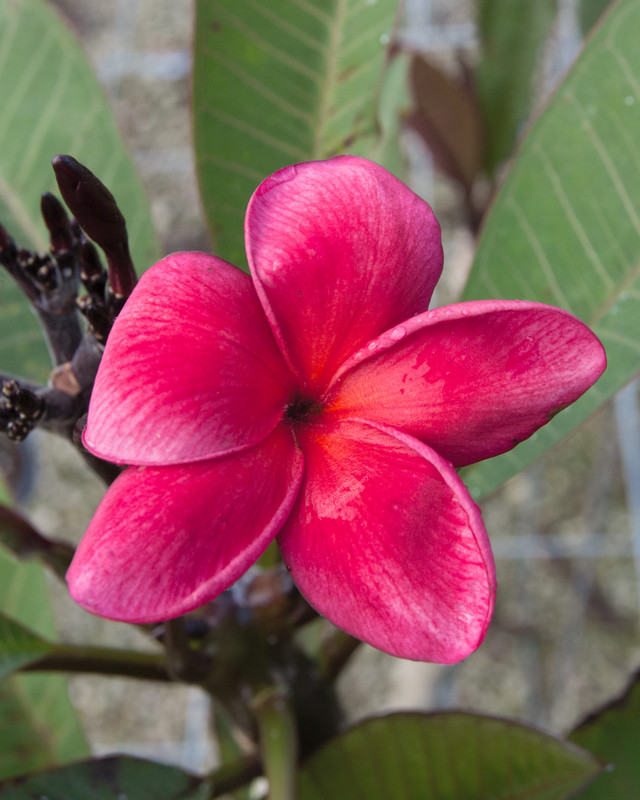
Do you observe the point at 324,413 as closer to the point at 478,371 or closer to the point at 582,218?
the point at 478,371

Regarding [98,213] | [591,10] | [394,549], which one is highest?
[591,10]

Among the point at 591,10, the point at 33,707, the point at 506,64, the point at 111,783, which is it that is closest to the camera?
the point at 111,783

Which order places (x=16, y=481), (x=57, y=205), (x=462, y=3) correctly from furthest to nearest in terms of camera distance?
(x=462, y=3) < (x=16, y=481) < (x=57, y=205)

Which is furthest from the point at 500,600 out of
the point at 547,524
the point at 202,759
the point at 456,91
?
the point at 456,91

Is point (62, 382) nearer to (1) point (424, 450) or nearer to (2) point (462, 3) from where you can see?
(1) point (424, 450)

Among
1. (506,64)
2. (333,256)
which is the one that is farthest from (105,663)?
(506,64)

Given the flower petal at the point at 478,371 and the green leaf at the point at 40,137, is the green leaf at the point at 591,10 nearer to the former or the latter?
the green leaf at the point at 40,137

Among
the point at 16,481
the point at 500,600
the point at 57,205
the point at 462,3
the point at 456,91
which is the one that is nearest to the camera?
the point at 57,205
